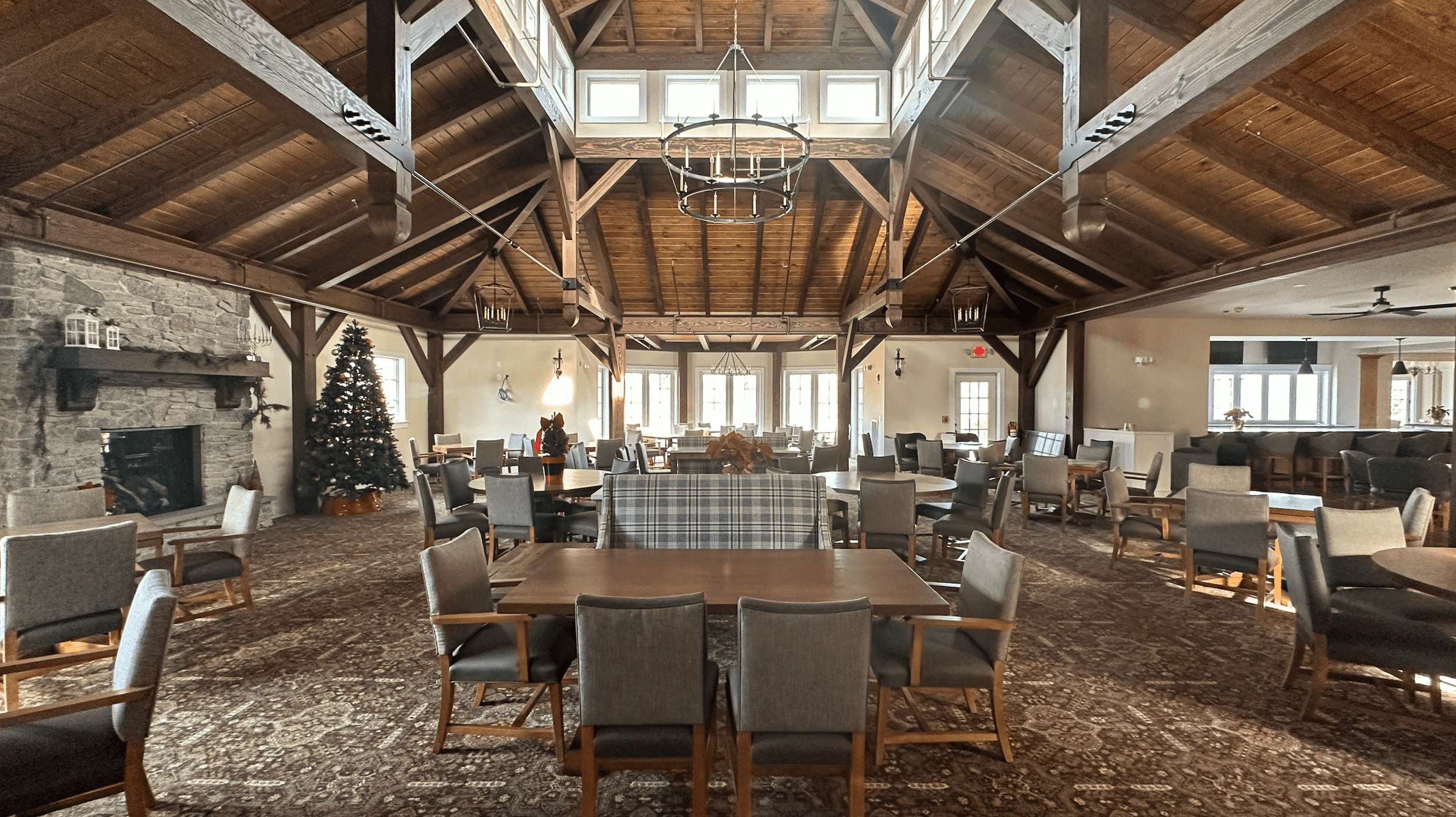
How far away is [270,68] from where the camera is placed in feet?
10.2

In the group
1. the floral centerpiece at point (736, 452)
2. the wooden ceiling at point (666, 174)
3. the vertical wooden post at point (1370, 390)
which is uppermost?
the wooden ceiling at point (666, 174)

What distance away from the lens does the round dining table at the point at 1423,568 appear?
9.14 ft

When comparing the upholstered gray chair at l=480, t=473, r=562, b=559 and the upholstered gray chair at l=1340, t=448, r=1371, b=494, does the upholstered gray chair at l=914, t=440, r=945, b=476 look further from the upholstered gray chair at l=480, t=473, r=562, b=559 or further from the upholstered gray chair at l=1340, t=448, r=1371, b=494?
the upholstered gray chair at l=480, t=473, r=562, b=559

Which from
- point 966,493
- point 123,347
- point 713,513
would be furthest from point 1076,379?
point 123,347

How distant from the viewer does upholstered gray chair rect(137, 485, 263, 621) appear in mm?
4469

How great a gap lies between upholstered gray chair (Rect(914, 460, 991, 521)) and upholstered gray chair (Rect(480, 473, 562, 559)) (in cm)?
333

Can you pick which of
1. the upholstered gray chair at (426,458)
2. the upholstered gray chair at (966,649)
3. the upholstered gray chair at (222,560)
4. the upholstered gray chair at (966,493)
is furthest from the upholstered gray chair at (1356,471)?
the upholstered gray chair at (426,458)

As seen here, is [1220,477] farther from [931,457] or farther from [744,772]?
[744,772]

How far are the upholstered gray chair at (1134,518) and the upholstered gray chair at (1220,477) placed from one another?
360 millimetres

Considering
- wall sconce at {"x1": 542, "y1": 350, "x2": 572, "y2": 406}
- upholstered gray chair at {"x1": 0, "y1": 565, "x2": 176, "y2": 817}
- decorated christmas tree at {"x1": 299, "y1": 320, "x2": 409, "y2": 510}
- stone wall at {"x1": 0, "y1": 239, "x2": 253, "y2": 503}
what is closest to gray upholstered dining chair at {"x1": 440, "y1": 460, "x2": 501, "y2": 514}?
stone wall at {"x1": 0, "y1": 239, "x2": 253, "y2": 503}

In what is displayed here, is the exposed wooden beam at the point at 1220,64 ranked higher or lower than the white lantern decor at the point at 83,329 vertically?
higher

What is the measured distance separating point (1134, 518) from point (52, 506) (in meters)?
8.04

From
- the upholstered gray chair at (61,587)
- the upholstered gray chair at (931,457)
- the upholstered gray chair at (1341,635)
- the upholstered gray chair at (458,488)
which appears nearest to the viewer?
the upholstered gray chair at (1341,635)

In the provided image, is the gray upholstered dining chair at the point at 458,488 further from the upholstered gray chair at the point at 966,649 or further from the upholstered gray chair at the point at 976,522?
the upholstered gray chair at the point at 966,649
